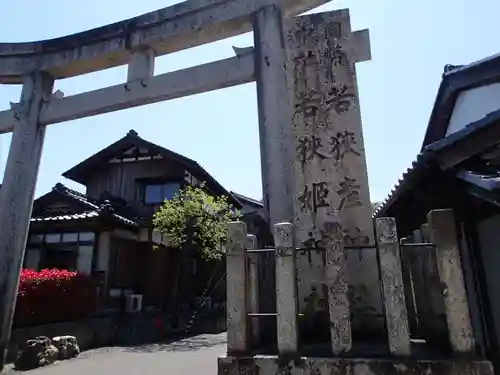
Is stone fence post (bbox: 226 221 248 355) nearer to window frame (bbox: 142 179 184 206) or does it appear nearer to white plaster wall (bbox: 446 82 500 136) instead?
white plaster wall (bbox: 446 82 500 136)

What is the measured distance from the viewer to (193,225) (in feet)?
48.2

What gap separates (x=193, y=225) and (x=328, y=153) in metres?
10.3

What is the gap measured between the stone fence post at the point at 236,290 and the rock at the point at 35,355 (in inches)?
265

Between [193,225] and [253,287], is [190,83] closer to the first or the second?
[253,287]

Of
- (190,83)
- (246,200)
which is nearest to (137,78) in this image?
(190,83)

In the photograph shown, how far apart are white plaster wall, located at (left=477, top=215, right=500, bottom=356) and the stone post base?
3.01m

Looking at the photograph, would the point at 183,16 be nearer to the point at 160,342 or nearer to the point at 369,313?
the point at 369,313

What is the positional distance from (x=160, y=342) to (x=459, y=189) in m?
10.4

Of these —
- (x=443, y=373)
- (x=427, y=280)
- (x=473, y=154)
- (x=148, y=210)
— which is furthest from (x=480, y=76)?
(x=148, y=210)

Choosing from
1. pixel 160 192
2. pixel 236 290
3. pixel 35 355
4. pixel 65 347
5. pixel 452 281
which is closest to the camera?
pixel 452 281

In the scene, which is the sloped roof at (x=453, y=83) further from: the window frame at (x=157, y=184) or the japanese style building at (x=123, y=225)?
the window frame at (x=157, y=184)

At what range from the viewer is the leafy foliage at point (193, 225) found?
14.6 metres

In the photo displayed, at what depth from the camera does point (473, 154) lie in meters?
4.25

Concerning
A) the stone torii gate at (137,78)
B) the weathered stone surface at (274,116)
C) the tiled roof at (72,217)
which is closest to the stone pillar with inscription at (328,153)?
the weathered stone surface at (274,116)
